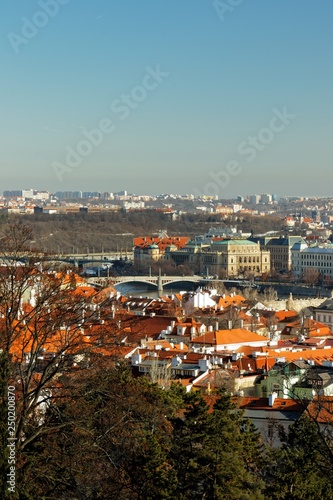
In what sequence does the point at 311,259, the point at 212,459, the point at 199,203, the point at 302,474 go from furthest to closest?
1. the point at 199,203
2. the point at 311,259
3. the point at 212,459
4. the point at 302,474

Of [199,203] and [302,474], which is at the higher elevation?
[199,203]

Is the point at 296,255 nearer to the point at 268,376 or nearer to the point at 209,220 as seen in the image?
the point at 209,220

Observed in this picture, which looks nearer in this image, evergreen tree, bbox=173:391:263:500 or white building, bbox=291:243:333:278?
evergreen tree, bbox=173:391:263:500

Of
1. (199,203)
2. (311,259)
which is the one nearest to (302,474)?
(311,259)

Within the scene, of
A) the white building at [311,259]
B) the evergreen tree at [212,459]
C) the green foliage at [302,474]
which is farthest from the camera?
the white building at [311,259]

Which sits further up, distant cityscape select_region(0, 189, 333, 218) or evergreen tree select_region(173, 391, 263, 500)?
distant cityscape select_region(0, 189, 333, 218)

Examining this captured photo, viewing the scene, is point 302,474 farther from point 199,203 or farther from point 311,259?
point 199,203

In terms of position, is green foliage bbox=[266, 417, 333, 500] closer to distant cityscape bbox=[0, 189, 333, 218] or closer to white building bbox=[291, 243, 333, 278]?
white building bbox=[291, 243, 333, 278]

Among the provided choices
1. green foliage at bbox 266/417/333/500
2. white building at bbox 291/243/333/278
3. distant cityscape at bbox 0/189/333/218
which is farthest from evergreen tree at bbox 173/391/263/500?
distant cityscape at bbox 0/189/333/218

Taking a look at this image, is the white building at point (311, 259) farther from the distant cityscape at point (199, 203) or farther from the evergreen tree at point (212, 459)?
the distant cityscape at point (199, 203)

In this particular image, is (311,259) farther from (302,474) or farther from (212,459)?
(302,474)

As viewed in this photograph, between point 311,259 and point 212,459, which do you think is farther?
point 311,259

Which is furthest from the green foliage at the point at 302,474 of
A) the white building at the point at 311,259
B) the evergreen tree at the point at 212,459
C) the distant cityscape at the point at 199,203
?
the distant cityscape at the point at 199,203

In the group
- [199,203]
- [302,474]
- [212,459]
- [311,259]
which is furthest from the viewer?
[199,203]
